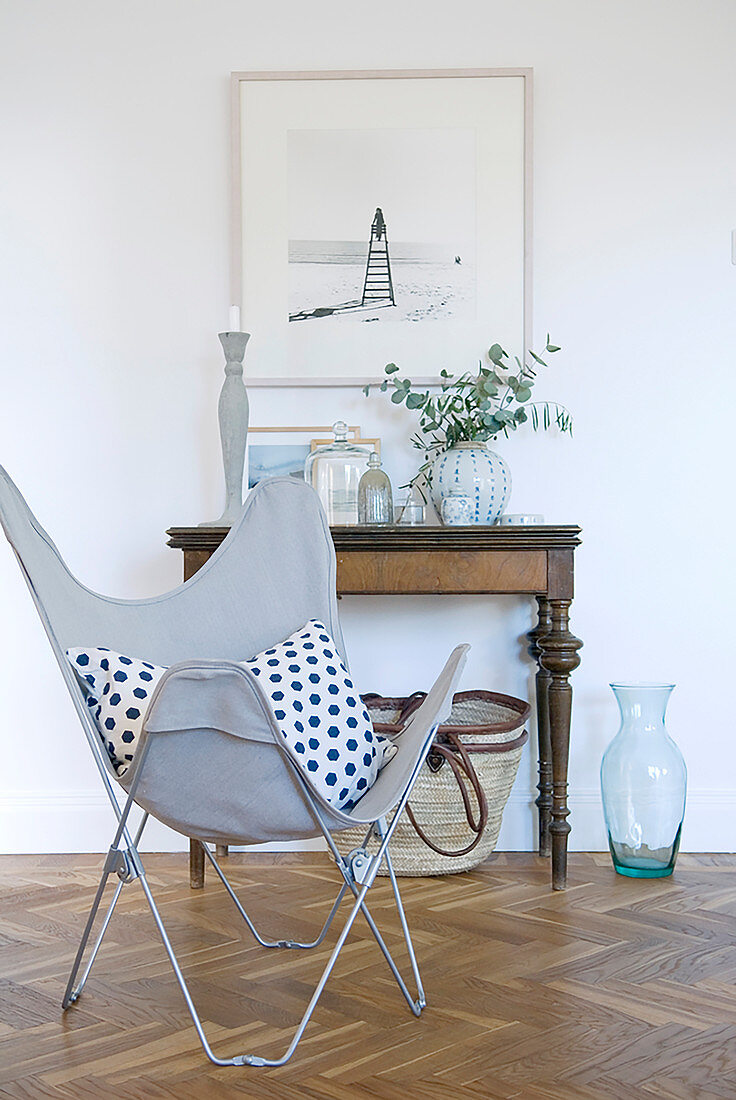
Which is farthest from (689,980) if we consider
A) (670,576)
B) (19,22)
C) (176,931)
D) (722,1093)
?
(19,22)

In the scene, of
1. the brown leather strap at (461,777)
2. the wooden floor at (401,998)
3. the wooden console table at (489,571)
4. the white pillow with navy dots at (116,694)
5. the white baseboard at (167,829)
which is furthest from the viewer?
the white baseboard at (167,829)

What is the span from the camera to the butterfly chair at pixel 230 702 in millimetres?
1581

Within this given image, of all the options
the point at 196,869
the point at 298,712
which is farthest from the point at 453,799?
the point at 298,712

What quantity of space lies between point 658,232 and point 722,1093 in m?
2.17

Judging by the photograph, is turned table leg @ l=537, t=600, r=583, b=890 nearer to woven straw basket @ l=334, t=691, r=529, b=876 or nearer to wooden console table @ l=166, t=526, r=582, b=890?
wooden console table @ l=166, t=526, r=582, b=890

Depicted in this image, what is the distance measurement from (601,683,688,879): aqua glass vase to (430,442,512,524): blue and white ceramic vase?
20.8 inches

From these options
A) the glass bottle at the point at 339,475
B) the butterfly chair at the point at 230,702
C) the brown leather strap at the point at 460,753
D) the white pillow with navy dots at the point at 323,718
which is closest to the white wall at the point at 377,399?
the glass bottle at the point at 339,475

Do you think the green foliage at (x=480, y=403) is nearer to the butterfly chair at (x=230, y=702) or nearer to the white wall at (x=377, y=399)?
the white wall at (x=377, y=399)

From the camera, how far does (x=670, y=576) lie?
9.70 ft

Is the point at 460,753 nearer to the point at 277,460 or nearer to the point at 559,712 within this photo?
the point at 559,712

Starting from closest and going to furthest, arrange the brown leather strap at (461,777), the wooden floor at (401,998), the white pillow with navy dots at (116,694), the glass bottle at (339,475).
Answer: the wooden floor at (401,998) → the white pillow with navy dots at (116,694) → the brown leather strap at (461,777) → the glass bottle at (339,475)

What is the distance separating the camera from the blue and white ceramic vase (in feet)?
8.86

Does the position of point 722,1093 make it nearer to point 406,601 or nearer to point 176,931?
point 176,931

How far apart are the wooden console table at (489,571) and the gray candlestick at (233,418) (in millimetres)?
217
